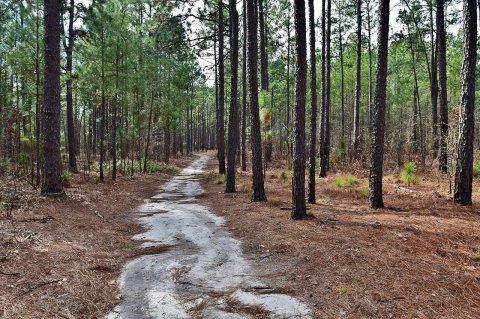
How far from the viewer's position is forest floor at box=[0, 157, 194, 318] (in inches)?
154

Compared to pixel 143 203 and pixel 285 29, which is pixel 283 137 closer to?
pixel 285 29

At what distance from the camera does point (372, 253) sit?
5.30 m

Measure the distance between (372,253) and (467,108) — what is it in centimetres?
551

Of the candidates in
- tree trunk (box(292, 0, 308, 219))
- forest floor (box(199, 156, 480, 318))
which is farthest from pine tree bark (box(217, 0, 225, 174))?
tree trunk (box(292, 0, 308, 219))

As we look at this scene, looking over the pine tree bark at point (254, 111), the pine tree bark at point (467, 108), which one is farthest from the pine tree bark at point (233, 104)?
the pine tree bark at point (467, 108)

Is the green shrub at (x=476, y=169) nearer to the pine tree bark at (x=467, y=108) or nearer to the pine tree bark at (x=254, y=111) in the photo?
the pine tree bark at (x=467, y=108)

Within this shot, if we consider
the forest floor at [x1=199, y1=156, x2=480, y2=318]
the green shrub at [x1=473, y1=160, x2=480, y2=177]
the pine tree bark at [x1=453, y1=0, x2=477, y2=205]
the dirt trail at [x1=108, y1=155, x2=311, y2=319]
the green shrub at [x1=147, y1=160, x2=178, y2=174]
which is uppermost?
the pine tree bark at [x1=453, y1=0, x2=477, y2=205]

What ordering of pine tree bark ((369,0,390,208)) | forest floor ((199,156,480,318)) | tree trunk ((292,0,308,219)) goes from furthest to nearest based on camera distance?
pine tree bark ((369,0,390,208)) < tree trunk ((292,0,308,219)) < forest floor ((199,156,480,318))

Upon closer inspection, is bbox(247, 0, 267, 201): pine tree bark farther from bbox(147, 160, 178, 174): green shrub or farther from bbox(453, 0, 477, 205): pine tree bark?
bbox(147, 160, 178, 174): green shrub

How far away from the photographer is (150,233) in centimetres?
765

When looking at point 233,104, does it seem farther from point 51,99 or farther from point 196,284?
point 196,284

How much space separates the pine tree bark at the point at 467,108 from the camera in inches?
341

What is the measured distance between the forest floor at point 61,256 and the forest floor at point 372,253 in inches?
85.6

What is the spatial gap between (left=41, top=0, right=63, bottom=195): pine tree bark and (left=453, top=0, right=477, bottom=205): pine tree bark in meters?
10.4
